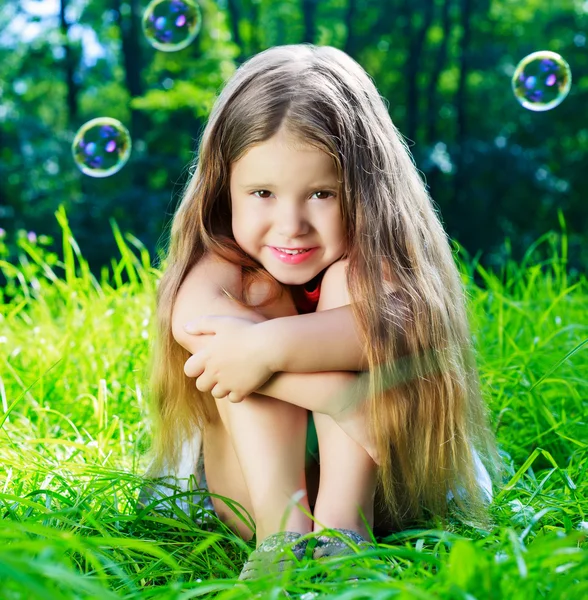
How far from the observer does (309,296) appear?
149 centimetres

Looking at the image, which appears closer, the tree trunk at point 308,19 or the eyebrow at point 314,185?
the eyebrow at point 314,185

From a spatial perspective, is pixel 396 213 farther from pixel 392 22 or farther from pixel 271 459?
pixel 392 22

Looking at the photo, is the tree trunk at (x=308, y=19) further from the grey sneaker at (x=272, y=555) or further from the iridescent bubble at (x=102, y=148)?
the grey sneaker at (x=272, y=555)

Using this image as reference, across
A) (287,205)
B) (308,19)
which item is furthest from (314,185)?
(308,19)

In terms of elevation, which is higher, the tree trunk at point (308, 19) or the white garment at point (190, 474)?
the tree trunk at point (308, 19)

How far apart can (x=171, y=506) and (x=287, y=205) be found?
555 mm

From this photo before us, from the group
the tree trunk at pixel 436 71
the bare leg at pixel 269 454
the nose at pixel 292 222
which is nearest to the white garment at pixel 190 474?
the bare leg at pixel 269 454

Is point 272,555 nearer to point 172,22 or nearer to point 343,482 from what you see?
point 343,482

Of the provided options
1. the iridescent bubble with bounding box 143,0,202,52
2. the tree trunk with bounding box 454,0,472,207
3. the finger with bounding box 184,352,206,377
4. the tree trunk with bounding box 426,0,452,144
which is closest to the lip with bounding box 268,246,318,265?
the finger with bounding box 184,352,206,377

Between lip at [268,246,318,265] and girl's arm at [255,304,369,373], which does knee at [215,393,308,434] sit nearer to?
girl's arm at [255,304,369,373]

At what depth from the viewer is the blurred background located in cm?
768

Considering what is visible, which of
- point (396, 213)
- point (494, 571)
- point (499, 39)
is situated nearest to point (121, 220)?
point (499, 39)

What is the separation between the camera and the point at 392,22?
30.5 ft

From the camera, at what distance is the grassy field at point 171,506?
81 centimetres
